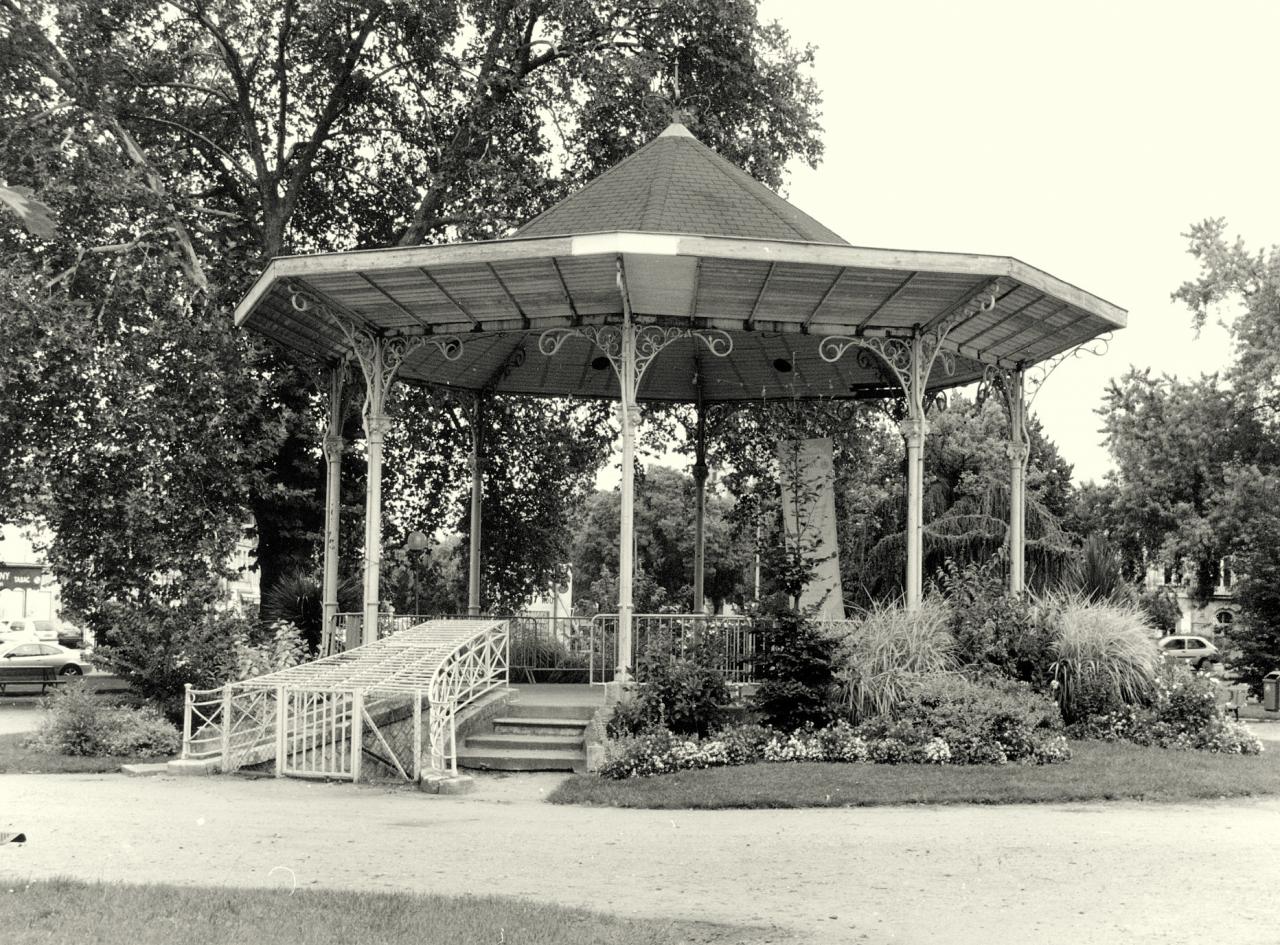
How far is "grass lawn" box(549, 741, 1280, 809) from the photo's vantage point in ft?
33.1

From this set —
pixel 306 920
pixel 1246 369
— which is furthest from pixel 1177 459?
pixel 306 920

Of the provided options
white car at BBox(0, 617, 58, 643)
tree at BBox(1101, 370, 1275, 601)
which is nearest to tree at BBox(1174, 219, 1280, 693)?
tree at BBox(1101, 370, 1275, 601)

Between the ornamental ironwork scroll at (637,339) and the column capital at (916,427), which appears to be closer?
the ornamental ironwork scroll at (637,339)

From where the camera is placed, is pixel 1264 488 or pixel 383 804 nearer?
pixel 383 804

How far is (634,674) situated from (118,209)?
1323 cm

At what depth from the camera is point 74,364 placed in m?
18.5

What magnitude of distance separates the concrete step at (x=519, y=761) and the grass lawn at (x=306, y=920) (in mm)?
5558

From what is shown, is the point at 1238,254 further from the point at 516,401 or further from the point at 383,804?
the point at 383,804

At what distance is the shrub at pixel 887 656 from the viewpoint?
12.4 metres

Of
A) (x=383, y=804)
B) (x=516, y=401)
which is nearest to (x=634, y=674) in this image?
(x=383, y=804)

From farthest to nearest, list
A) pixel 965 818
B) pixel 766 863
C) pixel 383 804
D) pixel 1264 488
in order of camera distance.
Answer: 1. pixel 1264 488
2. pixel 383 804
3. pixel 965 818
4. pixel 766 863

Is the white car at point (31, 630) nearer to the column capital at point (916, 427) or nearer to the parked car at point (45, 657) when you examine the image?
the parked car at point (45, 657)

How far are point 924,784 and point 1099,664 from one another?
12.4 ft

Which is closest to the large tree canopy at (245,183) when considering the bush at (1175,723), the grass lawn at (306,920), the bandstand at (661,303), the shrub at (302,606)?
the shrub at (302,606)
